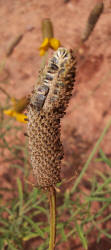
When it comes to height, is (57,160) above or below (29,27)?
below

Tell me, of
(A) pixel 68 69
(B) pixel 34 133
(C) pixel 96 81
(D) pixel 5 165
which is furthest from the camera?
(C) pixel 96 81

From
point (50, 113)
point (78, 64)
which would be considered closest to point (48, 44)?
point (50, 113)

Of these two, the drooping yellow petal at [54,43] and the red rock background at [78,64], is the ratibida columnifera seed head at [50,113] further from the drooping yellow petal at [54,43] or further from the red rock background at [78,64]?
the red rock background at [78,64]

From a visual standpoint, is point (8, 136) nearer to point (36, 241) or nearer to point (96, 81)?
point (36, 241)

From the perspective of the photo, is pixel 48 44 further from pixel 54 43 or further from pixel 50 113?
pixel 50 113

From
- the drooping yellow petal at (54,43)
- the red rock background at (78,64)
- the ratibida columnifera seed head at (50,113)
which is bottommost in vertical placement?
the ratibida columnifera seed head at (50,113)

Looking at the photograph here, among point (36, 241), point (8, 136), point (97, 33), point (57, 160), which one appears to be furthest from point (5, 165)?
point (97, 33)

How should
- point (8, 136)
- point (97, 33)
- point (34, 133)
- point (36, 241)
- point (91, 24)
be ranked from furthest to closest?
point (97, 33), point (8, 136), point (36, 241), point (91, 24), point (34, 133)

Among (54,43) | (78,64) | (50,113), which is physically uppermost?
(78,64)

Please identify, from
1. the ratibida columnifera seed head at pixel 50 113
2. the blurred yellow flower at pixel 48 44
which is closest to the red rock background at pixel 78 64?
the blurred yellow flower at pixel 48 44
